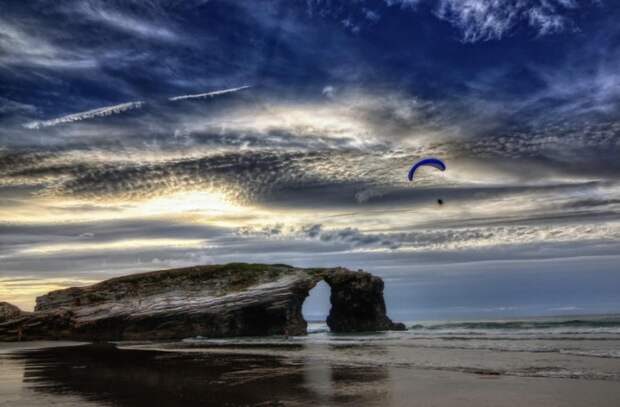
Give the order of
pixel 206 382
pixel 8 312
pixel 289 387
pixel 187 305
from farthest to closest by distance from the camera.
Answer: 1. pixel 8 312
2. pixel 187 305
3. pixel 206 382
4. pixel 289 387

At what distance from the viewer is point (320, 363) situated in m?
20.8

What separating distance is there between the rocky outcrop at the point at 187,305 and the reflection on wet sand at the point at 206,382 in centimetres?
2696

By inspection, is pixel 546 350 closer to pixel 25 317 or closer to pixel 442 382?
pixel 442 382

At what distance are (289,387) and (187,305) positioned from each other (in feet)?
125

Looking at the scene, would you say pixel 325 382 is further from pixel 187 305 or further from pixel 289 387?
pixel 187 305

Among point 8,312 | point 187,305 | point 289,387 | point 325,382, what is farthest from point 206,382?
point 8,312

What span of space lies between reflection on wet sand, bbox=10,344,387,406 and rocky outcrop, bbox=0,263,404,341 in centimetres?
2696

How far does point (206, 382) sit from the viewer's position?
1498 centimetres

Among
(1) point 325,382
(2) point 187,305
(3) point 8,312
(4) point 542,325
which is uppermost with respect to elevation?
(2) point 187,305

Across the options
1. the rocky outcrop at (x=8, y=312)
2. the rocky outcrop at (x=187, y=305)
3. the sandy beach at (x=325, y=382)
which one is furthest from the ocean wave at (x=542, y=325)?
the rocky outcrop at (x=8, y=312)

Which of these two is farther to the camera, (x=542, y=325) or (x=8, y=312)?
(x=8, y=312)

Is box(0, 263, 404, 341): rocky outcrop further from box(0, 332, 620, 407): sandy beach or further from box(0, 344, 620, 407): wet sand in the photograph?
box(0, 344, 620, 407): wet sand

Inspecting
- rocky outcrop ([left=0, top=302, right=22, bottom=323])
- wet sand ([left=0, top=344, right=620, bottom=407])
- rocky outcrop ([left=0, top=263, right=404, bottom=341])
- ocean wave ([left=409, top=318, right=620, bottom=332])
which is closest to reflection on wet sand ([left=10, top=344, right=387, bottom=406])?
wet sand ([left=0, top=344, right=620, bottom=407])

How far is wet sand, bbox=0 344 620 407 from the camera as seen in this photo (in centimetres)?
1136
